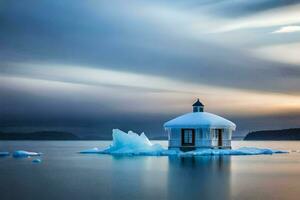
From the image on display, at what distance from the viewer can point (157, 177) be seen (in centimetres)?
3547

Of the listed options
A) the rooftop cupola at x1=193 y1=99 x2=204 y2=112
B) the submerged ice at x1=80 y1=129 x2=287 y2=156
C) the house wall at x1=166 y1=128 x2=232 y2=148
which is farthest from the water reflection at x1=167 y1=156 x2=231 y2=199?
the rooftop cupola at x1=193 y1=99 x2=204 y2=112

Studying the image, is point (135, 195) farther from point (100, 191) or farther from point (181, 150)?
point (181, 150)

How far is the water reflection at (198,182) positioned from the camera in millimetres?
26922

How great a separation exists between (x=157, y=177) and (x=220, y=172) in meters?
5.73

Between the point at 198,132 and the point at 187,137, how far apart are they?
61.4 inches

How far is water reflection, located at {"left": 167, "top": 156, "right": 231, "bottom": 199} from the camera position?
26.9m

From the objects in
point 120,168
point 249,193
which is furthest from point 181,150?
point 249,193

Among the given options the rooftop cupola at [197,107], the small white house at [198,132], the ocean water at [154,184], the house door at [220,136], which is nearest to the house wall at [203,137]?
the small white house at [198,132]

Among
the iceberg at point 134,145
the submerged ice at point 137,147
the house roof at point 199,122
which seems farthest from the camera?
the iceberg at point 134,145

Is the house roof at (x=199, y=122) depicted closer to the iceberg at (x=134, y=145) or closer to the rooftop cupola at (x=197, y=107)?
the rooftop cupola at (x=197, y=107)

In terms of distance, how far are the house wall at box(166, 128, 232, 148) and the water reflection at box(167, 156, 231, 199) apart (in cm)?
1371

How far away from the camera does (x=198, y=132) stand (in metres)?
58.1

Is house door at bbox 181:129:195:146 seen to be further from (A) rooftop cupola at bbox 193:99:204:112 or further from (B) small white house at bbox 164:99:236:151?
(A) rooftop cupola at bbox 193:99:204:112

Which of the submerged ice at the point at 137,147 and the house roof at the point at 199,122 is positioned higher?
the house roof at the point at 199,122
